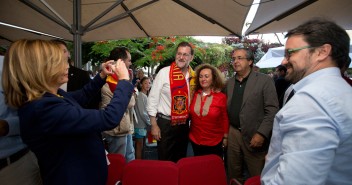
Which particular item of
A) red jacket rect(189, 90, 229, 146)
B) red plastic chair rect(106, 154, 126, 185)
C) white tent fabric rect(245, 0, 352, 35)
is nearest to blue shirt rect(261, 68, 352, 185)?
red plastic chair rect(106, 154, 126, 185)

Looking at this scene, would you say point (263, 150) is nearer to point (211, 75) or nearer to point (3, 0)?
point (211, 75)

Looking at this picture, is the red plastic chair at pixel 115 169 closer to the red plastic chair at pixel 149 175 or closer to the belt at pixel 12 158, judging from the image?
the red plastic chair at pixel 149 175

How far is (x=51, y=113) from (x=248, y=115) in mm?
2288

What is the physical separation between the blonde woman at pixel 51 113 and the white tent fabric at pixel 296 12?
3028 mm

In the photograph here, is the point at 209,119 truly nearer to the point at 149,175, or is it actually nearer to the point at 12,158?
the point at 149,175

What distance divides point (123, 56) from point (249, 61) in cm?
160

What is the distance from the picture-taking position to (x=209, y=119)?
3121mm

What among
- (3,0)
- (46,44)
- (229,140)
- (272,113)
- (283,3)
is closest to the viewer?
(46,44)

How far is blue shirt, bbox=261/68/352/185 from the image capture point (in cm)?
101

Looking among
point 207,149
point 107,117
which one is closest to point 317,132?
point 107,117

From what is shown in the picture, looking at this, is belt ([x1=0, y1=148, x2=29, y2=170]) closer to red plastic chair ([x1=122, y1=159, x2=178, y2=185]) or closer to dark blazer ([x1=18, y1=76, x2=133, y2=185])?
dark blazer ([x1=18, y1=76, x2=133, y2=185])

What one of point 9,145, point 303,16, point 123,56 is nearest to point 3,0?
point 123,56

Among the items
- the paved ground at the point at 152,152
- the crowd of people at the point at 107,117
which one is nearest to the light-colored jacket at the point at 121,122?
the crowd of people at the point at 107,117

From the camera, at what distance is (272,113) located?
2900 mm
